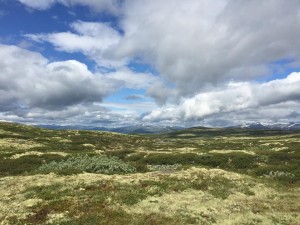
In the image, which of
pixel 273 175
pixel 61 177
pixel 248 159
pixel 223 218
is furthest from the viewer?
pixel 248 159

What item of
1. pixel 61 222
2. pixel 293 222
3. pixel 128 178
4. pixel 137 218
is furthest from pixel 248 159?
pixel 61 222

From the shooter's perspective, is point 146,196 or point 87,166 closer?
point 146,196

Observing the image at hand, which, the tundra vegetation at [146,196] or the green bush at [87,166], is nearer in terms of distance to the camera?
the tundra vegetation at [146,196]

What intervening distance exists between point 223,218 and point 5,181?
24.7m

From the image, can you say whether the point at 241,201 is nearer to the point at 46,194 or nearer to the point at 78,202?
the point at 78,202

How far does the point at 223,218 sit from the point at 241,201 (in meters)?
5.03

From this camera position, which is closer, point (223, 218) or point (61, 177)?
point (223, 218)

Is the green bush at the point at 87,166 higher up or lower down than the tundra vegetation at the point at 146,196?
higher up

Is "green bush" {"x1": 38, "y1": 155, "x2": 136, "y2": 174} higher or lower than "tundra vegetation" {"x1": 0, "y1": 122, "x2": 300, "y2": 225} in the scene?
higher

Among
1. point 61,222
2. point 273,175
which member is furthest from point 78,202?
point 273,175

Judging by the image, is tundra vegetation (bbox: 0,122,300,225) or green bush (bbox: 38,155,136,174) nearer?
tundra vegetation (bbox: 0,122,300,225)

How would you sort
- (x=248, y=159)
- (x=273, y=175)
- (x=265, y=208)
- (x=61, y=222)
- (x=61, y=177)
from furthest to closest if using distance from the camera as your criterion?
(x=248, y=159), (x=273, y=175), (x=61, y=177), (x=265, y=208), (x=61, y=222)

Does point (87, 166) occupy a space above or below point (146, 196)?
above

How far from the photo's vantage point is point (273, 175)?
3866cm
